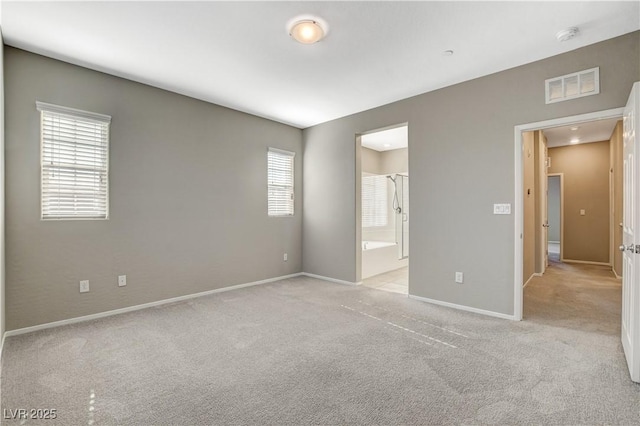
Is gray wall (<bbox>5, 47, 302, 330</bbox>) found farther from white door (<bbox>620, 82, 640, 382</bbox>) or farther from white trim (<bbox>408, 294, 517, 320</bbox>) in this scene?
white door (<bbox>620, 82, 640, 382</bbox>)

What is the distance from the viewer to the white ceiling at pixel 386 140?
5.91 m

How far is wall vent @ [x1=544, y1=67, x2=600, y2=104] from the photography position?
284cm

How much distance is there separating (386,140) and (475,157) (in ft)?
10.2

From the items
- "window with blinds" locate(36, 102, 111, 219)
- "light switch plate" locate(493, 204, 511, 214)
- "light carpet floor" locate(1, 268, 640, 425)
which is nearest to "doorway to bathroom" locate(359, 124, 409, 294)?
"light switch plate" locate(493, 204, 511, 214)

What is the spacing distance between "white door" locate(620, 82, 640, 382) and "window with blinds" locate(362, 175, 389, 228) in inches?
187

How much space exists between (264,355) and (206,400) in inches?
25.7

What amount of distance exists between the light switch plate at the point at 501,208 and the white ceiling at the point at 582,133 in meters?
2.99

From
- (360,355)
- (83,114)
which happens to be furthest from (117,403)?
(83,114)

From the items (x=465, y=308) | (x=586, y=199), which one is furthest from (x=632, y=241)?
(x=586, y=199)

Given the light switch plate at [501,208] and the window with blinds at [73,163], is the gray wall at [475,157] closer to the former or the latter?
the light switch plate at [501,208]

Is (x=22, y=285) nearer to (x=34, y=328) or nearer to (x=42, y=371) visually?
(x=34, y=328)

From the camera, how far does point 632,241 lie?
224 cm

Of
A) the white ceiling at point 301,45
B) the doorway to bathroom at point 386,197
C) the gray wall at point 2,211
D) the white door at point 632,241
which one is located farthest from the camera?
the doorway to bathroom at point 386,197

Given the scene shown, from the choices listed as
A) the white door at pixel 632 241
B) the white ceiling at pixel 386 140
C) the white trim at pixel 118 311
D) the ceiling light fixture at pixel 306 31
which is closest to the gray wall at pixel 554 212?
the white ceiling at pixel 386 140
